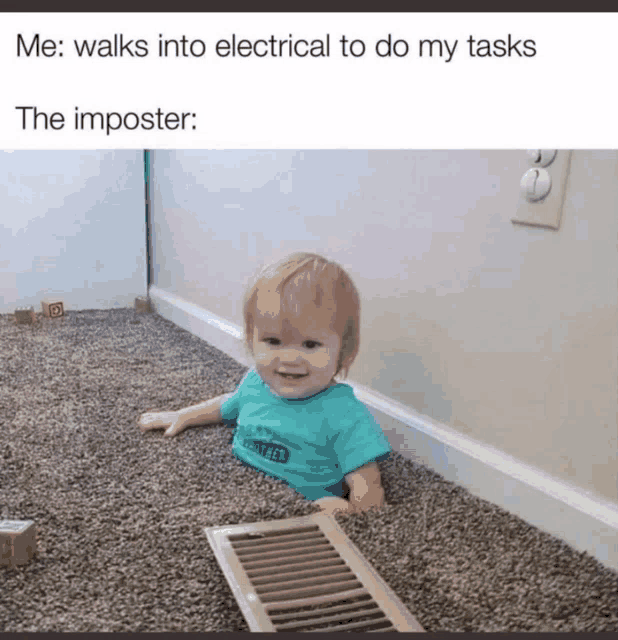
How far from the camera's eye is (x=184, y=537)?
870 millimetres

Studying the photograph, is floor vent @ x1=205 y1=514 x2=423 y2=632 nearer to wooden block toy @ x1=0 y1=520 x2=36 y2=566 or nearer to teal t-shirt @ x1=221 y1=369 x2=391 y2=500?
teal t-shirt @ x1=221 y1=369 x2=391 y2=500

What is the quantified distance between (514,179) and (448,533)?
502mm

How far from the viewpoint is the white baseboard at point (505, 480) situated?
33.7 inches

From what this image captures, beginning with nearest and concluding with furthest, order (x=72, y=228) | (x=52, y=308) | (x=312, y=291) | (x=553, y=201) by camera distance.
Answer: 1. (x=553, y=201)
2. (x=312, y=291)
3. (x=52, y=308)
4. (x=72, y=228)

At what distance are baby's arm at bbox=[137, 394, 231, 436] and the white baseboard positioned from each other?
27 cm

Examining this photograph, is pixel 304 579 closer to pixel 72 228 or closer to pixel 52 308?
pixel 52 308

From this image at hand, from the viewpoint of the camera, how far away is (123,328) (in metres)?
2.06

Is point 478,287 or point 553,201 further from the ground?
point 553,201

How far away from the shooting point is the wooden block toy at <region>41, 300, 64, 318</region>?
2.18 m

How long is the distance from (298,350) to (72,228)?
1.54 meters

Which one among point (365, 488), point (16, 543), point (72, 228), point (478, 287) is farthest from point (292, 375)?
point (72, 228)

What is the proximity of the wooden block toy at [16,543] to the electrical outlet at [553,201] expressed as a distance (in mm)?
759

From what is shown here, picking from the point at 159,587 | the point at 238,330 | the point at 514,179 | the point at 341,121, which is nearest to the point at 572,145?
the point at 514,179

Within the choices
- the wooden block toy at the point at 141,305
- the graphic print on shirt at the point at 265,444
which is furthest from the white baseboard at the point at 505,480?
the wooden block toy at the point at 141,305
